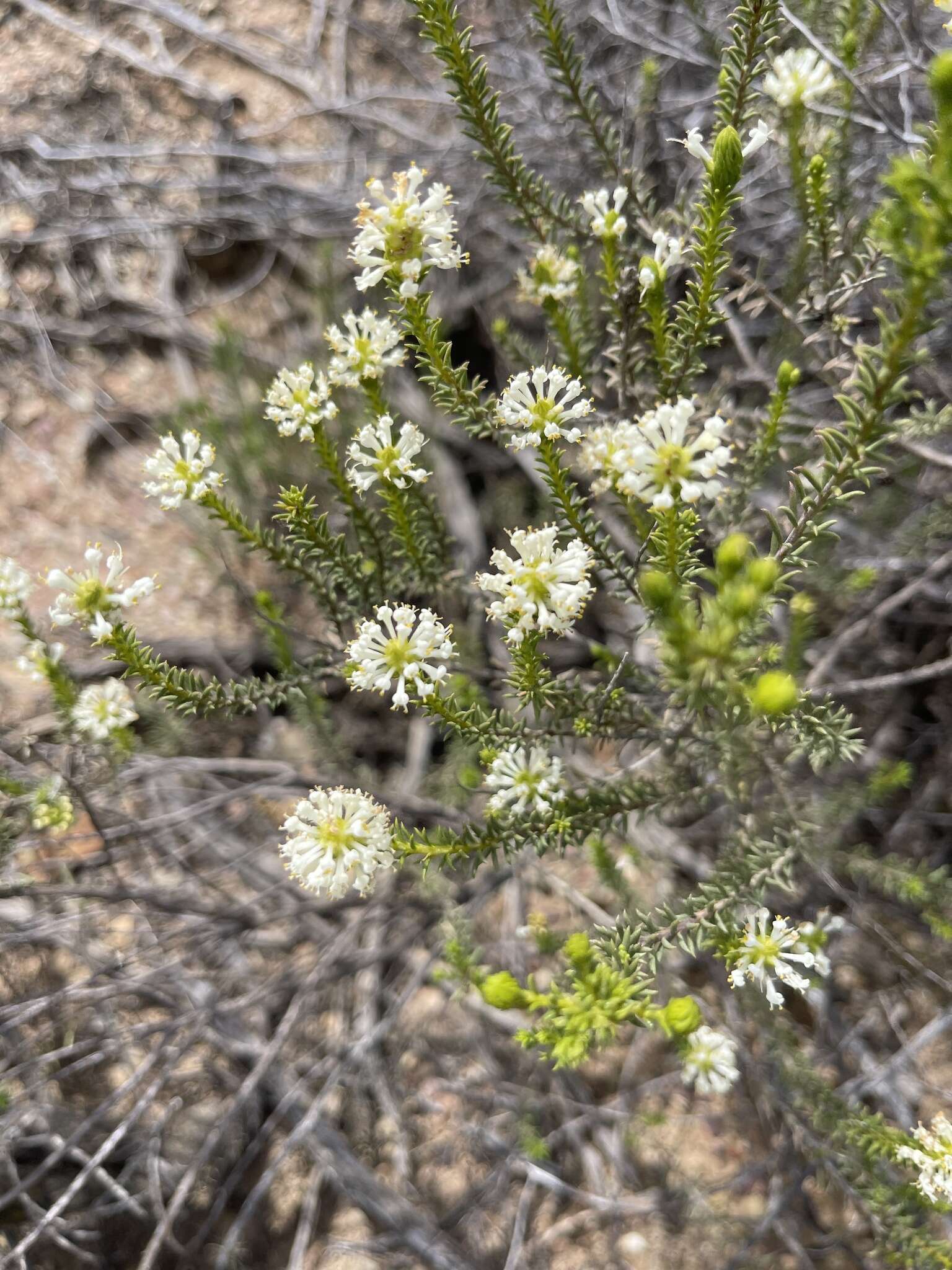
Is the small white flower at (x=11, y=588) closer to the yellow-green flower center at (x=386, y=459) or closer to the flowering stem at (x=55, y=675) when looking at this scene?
the flowering stem at (x=55, y=675)

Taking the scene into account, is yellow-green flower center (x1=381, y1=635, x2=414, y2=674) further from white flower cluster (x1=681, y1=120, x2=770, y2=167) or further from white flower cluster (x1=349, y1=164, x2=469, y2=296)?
white flower cluster (x1=681, y1=120, x2=770, y2=167)

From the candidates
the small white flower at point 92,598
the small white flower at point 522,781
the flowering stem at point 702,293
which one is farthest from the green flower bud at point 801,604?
the small white flower at point 92,598

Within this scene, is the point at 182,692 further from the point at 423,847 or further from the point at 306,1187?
the point at 306,1187

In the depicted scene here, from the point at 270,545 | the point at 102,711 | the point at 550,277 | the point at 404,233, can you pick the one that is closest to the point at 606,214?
the point at 550,277

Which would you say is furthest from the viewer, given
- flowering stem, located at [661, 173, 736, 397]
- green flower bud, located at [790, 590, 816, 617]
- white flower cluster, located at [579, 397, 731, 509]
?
green flower bud, located at [790, 590, 816, 617]

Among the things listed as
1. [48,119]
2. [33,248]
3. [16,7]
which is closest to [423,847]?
[33,248]

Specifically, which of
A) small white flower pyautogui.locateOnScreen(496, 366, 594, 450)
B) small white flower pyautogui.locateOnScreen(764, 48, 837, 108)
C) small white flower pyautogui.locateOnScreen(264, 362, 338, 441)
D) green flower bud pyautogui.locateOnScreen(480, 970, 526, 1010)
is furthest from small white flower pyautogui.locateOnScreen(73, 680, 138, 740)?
small white flower pyautogui.locateOnScreen(764, 48, 837, 108)
